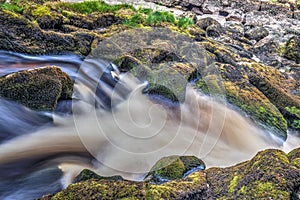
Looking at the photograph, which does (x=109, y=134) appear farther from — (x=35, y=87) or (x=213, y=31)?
(x=213, y=31)

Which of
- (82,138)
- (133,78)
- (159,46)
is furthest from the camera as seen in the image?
(159,46)

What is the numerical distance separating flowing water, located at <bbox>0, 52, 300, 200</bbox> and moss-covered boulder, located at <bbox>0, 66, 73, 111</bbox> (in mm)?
191

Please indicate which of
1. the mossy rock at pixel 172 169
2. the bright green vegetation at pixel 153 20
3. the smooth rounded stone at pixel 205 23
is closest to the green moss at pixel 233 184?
the mossy rock at pixel 172 169

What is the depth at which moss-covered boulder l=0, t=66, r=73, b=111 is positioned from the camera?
6.49 meters

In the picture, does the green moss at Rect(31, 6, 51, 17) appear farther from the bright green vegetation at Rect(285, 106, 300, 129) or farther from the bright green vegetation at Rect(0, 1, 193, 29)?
the bright green vegetation at Rect(285, 106, 300, 129)

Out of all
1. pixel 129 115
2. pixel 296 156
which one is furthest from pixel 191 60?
pixel 296 156

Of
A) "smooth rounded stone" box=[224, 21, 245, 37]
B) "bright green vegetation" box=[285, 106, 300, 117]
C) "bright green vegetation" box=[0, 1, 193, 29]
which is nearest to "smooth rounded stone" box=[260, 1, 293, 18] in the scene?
"smooth rounded stone" box=[224, 21, 245, 37]

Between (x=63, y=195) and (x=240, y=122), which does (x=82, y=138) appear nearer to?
(x=63, y=195)

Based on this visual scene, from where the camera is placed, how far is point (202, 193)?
15.0 feet

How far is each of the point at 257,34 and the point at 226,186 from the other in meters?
13.9

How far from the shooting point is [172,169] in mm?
5434

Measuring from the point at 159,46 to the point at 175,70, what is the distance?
1654 mm

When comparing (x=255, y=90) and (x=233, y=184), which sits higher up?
(x=233, y=184)

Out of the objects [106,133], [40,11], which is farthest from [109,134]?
[40,11]
